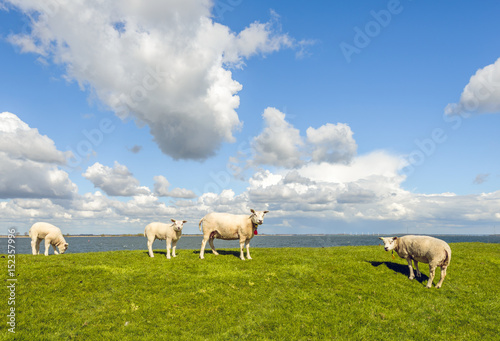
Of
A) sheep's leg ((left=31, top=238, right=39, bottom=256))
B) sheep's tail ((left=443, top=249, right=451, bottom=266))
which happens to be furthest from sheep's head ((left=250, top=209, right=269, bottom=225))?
sheep's leg ((left=31, top=238, right=39, bottom=256))

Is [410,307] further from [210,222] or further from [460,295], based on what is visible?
[210,222]

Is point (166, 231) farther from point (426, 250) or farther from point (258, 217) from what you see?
point (426, 250)

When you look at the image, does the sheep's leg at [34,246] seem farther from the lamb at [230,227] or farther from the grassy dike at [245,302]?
the lamb at [230,227]

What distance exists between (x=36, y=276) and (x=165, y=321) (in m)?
8.57

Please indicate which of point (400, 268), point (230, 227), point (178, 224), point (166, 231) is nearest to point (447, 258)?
point (400, 268)

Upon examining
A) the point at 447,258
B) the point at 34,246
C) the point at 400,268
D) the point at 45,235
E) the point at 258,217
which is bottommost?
the point at 400,268

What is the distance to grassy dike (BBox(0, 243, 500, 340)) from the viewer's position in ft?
40.4

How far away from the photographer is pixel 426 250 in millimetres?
16438

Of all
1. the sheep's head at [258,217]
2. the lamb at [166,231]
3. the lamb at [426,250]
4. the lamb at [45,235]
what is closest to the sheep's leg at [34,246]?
the lamb at [45,235]

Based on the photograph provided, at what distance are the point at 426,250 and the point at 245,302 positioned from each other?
10825 millimetres

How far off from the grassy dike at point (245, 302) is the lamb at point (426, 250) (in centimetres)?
122

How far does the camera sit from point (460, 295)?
1555 centimetres

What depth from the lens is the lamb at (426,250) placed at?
15969 millimetres

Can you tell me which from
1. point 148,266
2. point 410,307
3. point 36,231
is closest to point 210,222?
point 148,266
